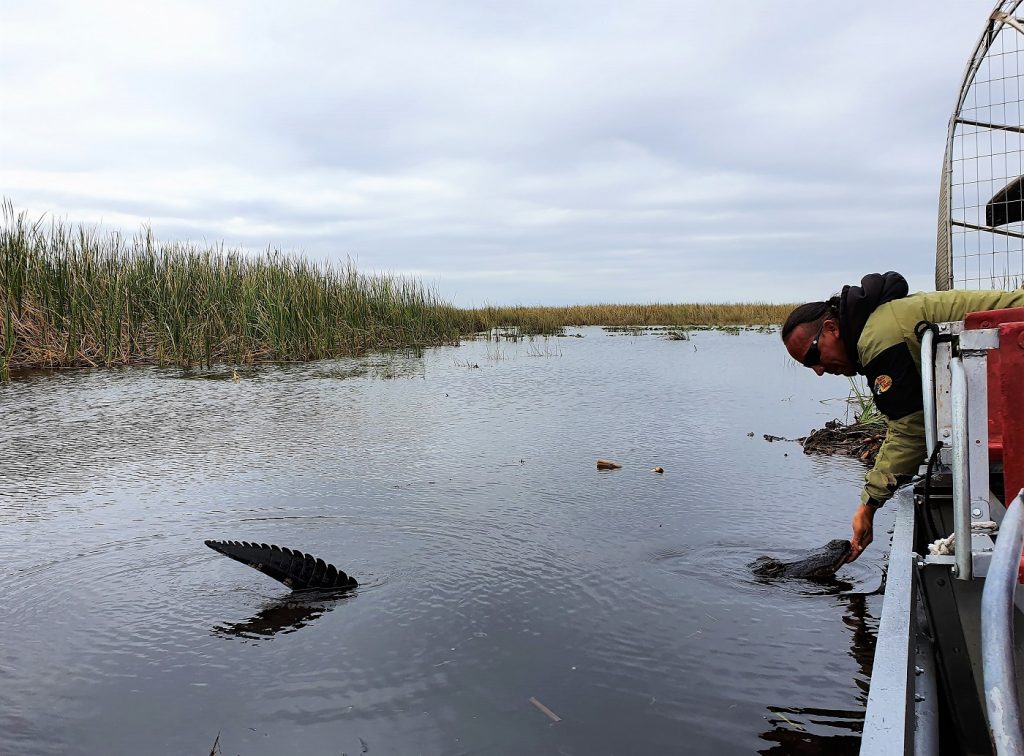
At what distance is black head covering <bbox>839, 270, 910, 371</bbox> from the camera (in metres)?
3.24

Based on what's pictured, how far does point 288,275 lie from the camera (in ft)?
54.7

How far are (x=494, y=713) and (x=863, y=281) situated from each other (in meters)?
2.29

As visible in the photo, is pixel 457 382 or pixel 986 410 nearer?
pixel 986 410

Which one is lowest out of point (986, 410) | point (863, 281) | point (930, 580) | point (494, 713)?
point (494, 713)

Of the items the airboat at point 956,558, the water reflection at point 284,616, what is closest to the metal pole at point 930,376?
the airboat at point 956,558

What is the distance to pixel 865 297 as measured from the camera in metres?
3.24

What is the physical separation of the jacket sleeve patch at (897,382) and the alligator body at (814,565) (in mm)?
791

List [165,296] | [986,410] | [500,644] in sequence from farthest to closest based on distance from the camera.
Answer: [165,296] → [500,644] → [986,410]

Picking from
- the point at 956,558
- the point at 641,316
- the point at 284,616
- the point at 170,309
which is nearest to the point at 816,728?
the point at 956,558

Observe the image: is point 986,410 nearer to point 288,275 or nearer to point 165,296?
point 165,296

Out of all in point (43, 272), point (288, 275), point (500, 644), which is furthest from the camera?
point (288, 275)

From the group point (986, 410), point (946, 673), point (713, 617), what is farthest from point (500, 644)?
point (986, 410)

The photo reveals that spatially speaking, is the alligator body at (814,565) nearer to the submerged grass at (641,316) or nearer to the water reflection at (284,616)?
the water reflection at (284,616)

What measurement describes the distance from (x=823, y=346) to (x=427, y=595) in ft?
6.96
